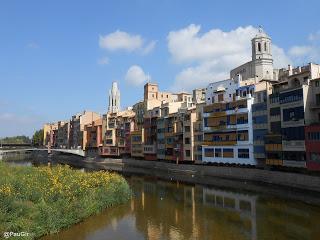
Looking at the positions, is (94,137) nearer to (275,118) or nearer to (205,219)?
(275,118)

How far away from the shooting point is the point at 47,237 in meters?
26.3

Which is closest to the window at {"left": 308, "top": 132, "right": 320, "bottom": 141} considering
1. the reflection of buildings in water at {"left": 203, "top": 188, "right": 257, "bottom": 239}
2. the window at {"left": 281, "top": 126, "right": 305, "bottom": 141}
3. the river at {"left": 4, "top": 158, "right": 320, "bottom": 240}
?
the window at {"left": 281, "top": 126, "right": 305, "bottom": 141}

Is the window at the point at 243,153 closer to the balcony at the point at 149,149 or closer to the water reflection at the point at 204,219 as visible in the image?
the water reflection at the point at 204,219

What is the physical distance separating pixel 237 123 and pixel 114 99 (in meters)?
113

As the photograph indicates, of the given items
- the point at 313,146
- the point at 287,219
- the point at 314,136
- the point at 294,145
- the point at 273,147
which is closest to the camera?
the point at 287,219

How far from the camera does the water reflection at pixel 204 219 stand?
28297 mm

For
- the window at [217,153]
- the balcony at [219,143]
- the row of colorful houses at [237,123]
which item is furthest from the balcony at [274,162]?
the window at [217,153]

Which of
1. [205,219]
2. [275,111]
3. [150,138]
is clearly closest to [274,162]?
[275,111]

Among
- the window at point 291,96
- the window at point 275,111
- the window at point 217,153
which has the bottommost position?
the window at point 217,153

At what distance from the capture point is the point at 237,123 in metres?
63.7

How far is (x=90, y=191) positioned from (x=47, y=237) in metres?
9.69

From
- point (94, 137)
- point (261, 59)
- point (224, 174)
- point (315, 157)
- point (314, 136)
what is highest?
point (261, 59)

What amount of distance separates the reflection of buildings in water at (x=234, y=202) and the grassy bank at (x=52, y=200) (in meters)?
10.5

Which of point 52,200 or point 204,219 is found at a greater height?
point 52,200
